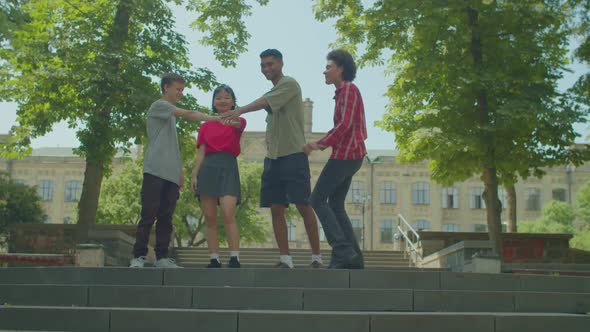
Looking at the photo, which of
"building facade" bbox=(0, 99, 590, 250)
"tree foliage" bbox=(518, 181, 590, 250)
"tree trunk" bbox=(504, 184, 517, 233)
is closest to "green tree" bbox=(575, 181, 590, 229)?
"tree foliage" bbox=(518, 181, 590, 250)

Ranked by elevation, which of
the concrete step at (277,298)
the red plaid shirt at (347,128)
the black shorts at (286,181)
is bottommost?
the concrete step at (277,298)

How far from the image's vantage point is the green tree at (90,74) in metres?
16.6

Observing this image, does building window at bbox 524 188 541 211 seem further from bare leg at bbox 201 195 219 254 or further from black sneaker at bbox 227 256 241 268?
black sneaker at bbox 227 256 241 268

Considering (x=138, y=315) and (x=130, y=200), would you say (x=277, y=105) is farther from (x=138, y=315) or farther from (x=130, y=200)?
(x=130, y=200)

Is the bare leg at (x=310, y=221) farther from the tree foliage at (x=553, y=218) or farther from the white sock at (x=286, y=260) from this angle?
the tree foliage at (x=553, y=218)

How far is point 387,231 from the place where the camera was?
5706 centimetres

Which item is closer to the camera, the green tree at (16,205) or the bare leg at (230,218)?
the bare leg at (230,218)

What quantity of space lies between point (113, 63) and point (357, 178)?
139ft

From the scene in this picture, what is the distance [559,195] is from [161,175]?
57.1 m

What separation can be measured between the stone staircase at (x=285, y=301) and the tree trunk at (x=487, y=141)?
990 cm

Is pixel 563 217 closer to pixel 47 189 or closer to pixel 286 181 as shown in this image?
pixel 47 189

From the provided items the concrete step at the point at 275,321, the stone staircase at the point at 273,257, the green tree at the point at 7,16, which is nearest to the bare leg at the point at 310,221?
the concrete step at the point at 275,321

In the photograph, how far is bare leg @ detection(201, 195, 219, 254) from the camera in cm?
774

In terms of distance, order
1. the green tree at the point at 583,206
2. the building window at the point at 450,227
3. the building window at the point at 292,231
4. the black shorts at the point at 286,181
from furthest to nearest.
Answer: the building window at the point at 450,227
the building window at the point at 292,231
the green tree at the point at 583,206
the black shorts at the point at 286,181
